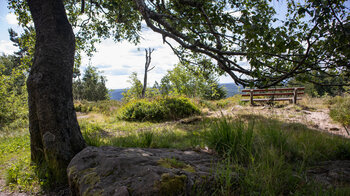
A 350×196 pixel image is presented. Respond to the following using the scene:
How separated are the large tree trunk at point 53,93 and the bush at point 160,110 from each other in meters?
6.52

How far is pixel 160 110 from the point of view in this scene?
991 centimetres

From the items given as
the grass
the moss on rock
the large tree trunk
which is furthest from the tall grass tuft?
the large tree trunk

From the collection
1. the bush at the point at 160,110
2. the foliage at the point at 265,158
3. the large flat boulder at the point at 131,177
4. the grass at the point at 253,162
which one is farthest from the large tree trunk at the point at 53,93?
the bush at the point at 160,110

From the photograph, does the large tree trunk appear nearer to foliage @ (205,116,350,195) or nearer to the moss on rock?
the moss on rock

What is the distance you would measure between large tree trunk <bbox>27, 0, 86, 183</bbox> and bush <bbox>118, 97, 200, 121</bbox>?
21.4 ft

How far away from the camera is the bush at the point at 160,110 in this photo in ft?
32.4

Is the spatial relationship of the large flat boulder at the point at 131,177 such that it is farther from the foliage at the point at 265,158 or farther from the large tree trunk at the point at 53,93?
the large tree trunk at the point at 53,93

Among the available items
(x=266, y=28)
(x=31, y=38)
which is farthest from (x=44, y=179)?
(x=31, y=38)

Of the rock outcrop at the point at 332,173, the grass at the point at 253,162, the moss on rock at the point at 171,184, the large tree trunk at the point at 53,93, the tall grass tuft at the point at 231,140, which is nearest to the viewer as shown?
the moss on rock at the point at 171,184

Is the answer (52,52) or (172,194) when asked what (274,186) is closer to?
(172,194)

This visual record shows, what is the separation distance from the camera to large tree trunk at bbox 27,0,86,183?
119 inches

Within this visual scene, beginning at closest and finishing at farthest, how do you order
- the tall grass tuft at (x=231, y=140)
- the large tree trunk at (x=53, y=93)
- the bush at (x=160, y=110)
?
the tall grass tuft at (x=231, y=140) < the large tree trunk at (x=53, y=93) < the bush at (x=160, y=110)

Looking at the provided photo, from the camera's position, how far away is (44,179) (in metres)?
3.00

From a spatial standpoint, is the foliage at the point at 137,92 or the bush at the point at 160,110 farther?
the foliage at the point at 137,92
